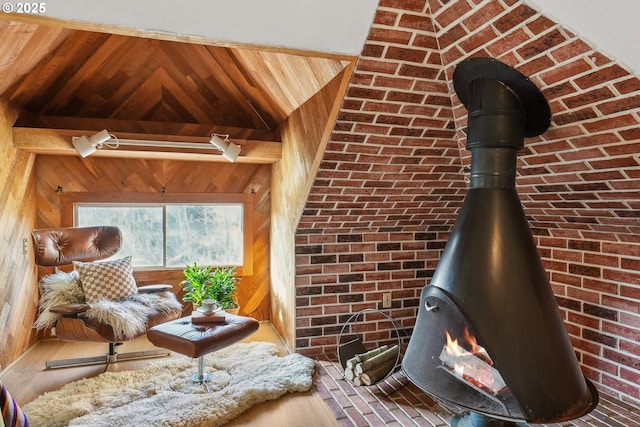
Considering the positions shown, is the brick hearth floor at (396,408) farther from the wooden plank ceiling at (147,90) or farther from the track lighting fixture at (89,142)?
the track lighting fixture at (89,142)

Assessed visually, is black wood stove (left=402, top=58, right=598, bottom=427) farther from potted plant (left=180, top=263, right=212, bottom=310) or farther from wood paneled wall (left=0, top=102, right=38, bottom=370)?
wood paneled wall (left=0, top=102, right=38, bottom=370)

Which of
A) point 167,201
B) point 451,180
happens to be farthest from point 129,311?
point 451,180

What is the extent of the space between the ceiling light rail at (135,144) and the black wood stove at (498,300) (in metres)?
2.11

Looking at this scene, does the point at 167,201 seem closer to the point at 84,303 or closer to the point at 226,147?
the point at 226,147

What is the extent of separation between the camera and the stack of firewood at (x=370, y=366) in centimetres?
271

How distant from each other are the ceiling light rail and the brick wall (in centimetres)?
95

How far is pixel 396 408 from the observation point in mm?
2438

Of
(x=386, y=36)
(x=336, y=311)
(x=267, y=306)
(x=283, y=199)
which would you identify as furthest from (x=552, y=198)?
(x=267, y=306)

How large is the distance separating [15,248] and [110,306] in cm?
→ 99

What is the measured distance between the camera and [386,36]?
172 centimetres

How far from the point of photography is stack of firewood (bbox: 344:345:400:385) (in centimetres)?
271

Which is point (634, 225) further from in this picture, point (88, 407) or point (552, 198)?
point (88, 407)

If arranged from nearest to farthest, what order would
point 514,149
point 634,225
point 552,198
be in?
point 514,149, point 634,225, point 552,198

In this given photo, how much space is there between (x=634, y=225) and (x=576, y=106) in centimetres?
100
